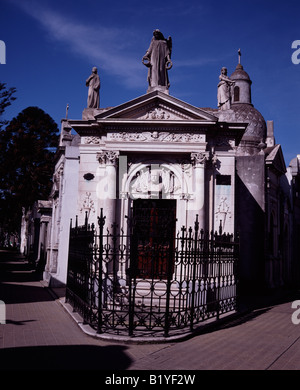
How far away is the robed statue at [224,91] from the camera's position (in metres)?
15.1

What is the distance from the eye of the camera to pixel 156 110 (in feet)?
46.3

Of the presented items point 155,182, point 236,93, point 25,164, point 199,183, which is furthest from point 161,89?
point 25,164

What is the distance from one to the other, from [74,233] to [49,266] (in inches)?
370

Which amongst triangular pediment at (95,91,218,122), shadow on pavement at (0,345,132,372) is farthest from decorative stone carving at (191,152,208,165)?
shadow on pavement at (0,345,132,372)

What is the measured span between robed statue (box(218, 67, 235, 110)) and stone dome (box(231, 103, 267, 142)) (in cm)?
952

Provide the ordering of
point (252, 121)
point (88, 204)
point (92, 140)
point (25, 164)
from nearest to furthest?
point (88, 204) → point (92, 140) → point (252, 121) → point (25, 164)

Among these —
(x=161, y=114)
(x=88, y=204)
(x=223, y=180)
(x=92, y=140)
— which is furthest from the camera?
(x=92, y=140)

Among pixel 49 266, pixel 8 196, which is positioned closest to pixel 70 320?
pixel 49 266

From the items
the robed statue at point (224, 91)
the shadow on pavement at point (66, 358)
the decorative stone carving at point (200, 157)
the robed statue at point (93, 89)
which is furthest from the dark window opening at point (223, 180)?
the shadow on pavement at point (66, 358)

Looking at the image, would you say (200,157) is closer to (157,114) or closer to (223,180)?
(223,180)

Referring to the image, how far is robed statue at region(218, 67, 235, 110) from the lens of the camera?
49.7 ft

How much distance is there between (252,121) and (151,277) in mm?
17640

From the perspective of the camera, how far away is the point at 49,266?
1978cm

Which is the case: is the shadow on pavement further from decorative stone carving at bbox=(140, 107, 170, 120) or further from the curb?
decorative stone carving at bbox=(140, 107, 170, 120)
